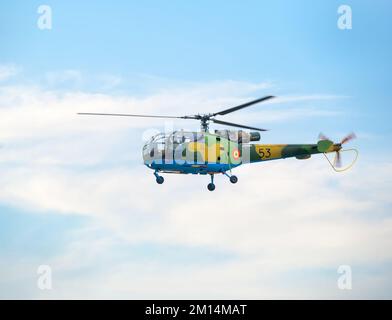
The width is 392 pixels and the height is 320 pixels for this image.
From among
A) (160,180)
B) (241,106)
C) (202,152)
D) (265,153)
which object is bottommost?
(160,180)

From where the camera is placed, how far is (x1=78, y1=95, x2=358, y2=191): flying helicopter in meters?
56.9

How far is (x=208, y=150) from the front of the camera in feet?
192

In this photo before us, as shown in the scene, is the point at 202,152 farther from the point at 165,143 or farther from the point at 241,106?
the point at 241,106

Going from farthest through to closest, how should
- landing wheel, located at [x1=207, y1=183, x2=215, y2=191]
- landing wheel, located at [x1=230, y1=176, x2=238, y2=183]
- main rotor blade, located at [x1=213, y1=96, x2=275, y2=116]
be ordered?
landing wheel, located at [x1=207, y1=183, x2=215, y2=191] < landing wheel, located at [x1=230, y1=176, x2=238, y2=183] < main rotor blade, located at [x1=213, y1=96, x2=275, y2=116]

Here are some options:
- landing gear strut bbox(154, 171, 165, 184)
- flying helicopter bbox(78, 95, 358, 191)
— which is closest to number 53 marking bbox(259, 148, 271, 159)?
flying helicopter bbox(78, 95, 358, 191)

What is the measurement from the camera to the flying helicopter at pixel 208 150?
5688 centimetres

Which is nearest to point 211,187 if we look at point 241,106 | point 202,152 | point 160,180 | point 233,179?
point 233,179

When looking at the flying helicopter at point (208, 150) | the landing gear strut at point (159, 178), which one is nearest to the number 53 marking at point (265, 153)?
the flying helicopter at point (208, 150)

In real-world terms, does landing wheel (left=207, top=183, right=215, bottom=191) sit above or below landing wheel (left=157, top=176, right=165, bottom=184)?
below

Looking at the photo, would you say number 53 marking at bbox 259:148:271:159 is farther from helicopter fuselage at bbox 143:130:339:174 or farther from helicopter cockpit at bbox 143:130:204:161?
helicopter cockpit at bbox 143:130:204:161

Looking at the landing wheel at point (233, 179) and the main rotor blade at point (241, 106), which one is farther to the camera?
the landing wheel at point (233, 179)

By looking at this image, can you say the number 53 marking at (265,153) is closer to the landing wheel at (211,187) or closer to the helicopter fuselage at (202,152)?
the helicopter fuselage at (202,152)
